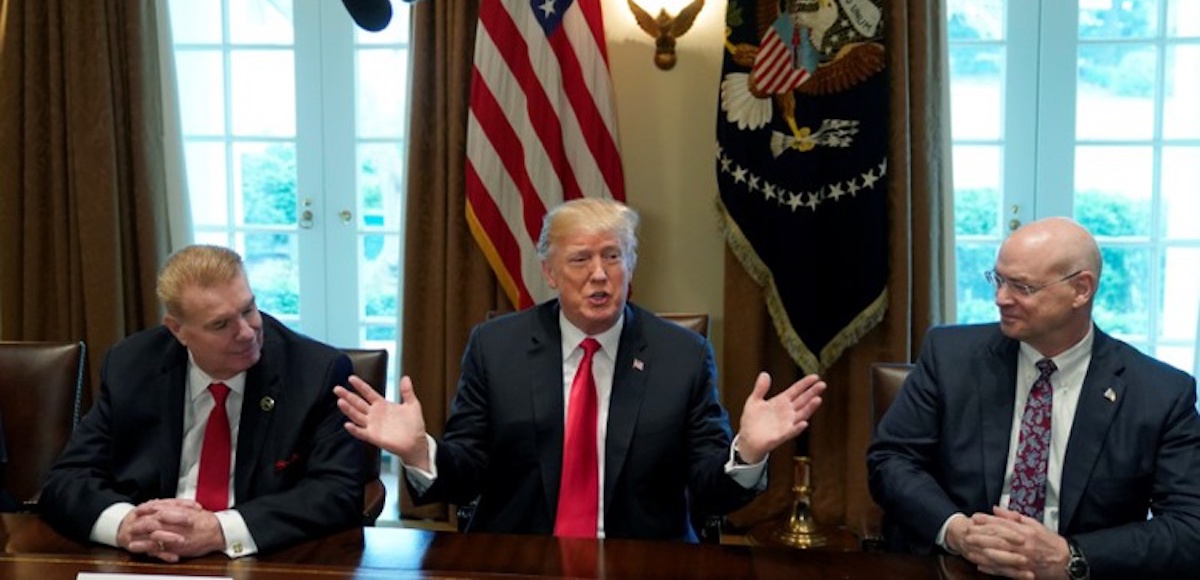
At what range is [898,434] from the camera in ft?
7.96

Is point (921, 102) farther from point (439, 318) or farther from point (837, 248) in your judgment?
point (439, 318)

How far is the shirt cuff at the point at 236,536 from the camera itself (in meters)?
1.99

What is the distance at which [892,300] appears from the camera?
401 cm

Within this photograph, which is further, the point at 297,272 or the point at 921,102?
the point at 297,272

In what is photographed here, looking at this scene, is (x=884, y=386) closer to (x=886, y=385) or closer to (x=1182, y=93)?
(x=886, y=385)

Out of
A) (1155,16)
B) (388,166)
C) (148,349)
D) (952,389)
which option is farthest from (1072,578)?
(388,166)

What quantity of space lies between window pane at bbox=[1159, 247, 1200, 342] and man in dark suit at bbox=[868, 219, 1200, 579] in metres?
2.12

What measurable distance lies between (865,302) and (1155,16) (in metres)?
1.46

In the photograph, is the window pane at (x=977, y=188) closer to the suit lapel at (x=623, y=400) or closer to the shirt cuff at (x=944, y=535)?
the suit lapel at (x=623, y=400)

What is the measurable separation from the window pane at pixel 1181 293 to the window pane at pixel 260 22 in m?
3.37

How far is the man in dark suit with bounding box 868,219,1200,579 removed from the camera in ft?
7.32

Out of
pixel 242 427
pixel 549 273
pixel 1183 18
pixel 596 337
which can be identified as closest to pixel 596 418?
pixel 596 337

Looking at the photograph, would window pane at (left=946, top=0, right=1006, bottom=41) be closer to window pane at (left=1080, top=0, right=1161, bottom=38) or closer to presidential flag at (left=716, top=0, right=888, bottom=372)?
window pane at (left=1080, top=0, right=1161, bottom=38)

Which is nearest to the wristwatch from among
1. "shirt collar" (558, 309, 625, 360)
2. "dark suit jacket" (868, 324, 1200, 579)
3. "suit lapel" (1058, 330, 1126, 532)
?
"dark suit jacket" (868, 324, 1200, 579)
